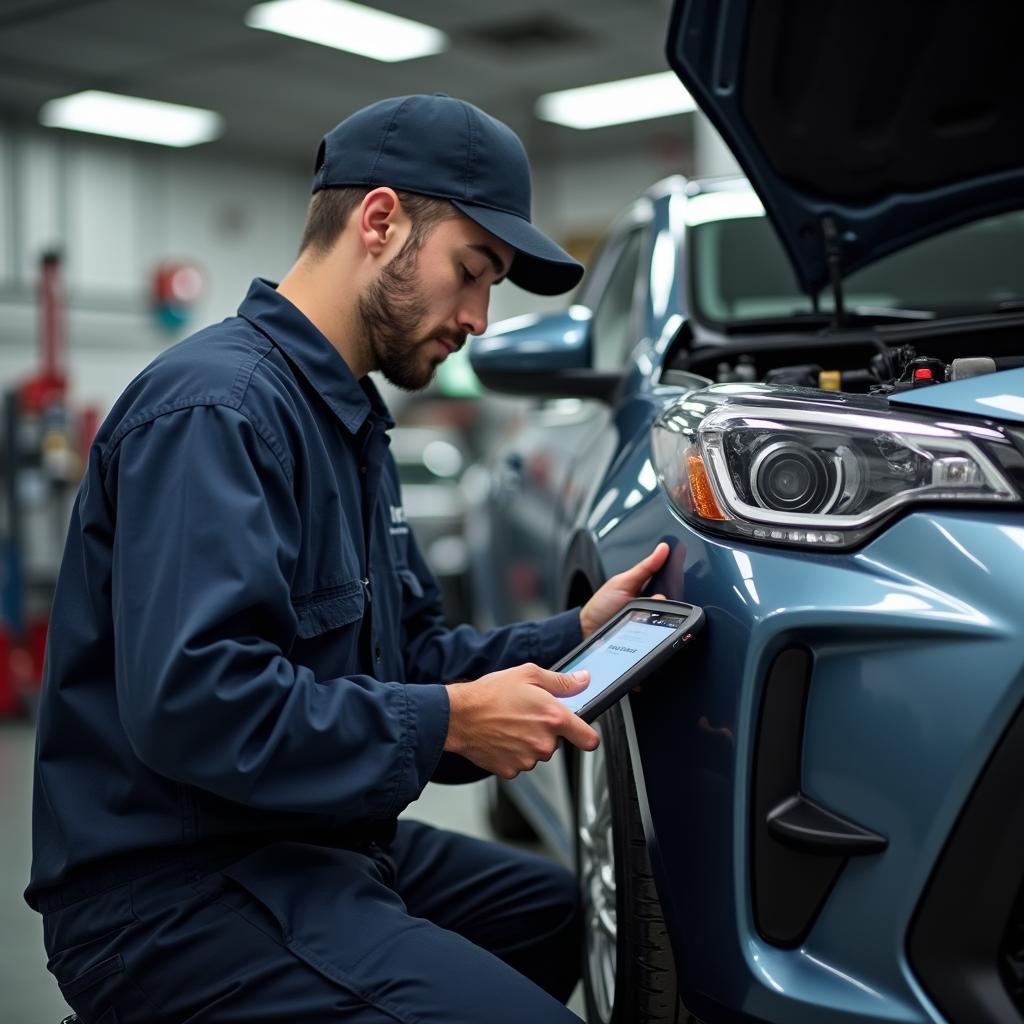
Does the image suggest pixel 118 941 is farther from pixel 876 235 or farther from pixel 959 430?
pixel 876 235

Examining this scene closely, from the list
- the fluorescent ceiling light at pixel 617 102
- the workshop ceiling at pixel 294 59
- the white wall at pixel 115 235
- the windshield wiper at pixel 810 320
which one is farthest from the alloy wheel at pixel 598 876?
the white wall at pixel 115 235

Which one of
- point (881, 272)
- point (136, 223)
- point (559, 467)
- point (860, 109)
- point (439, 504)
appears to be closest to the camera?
point (860, 109)

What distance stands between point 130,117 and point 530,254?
9.62 m

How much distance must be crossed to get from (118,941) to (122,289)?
411 inches

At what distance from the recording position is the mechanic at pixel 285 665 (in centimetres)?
124

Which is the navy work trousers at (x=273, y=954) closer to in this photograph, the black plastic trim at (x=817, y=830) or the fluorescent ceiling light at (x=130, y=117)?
the black plastic trim at (x=817, y=830)

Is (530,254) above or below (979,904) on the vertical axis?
above

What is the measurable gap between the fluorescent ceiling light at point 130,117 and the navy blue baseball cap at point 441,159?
891 centimetres

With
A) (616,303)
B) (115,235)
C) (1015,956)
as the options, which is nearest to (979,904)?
(1015,956)

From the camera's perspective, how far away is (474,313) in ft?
5.17

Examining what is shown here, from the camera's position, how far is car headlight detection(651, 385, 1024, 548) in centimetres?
121

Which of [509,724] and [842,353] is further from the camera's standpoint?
[842,353]

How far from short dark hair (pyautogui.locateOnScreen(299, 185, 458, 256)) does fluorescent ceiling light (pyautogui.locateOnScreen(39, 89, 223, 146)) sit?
889 centimetres

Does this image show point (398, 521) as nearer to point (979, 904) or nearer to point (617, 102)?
point (979, 904)
